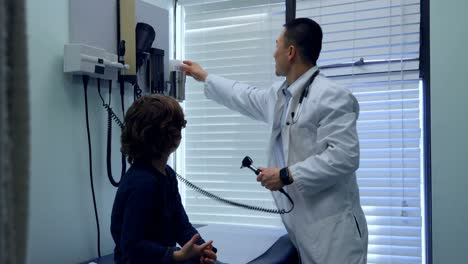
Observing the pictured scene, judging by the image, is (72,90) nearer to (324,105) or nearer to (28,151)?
(324,105)

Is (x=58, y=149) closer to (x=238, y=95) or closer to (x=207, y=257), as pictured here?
(x=207, y=257)

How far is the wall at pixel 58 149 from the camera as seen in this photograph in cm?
151

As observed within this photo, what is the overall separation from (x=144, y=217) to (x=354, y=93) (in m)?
1.63

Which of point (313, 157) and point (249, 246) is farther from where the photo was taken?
point (249, 246)

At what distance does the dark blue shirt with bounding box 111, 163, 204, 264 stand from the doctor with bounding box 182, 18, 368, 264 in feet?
1.68

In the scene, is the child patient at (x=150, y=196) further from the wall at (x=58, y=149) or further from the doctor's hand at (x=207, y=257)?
the wall at (x=58, y=149)

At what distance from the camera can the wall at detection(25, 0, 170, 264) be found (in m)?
1.51

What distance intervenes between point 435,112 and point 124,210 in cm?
173

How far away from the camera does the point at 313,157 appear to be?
1.61 meters

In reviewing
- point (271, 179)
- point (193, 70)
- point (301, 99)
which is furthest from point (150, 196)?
point (193, 70)

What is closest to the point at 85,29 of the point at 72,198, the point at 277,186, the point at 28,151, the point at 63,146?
the point at 63,146

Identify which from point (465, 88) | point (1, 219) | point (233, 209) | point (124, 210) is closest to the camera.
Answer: point (1, 219)

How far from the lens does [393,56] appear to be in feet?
7.52

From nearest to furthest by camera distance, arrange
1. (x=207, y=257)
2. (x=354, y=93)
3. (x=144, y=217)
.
Result: (x=144, y=217) < (x=207, y=257) < (x=354, y=93)
